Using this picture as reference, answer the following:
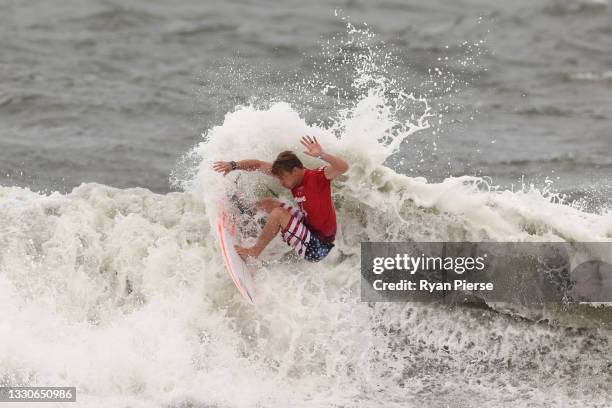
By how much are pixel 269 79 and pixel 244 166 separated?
8.79 m

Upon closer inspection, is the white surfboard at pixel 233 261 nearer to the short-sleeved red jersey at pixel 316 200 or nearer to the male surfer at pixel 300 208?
the male surfer at pixel 300 208

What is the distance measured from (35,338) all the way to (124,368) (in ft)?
2.97

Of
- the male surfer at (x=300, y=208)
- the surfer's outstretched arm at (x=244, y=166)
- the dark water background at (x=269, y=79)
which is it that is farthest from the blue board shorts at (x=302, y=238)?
the dark water background at (x=269, y=79)

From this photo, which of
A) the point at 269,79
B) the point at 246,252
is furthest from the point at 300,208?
the point at 269,79

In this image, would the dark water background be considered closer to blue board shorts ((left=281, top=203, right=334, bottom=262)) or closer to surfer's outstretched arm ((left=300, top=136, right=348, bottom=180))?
blue board shorts ((left=281, top=203, right=334, bottom=262))

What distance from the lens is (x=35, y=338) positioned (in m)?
7.55

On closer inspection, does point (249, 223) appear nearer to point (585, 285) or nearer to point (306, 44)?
point (585, 285)

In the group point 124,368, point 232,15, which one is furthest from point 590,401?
point 232,15

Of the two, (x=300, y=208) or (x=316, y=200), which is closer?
(x=316, y=200)

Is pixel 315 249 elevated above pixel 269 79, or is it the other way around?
pixel 269 79

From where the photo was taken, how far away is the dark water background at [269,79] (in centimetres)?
1306

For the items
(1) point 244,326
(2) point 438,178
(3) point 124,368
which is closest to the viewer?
(3) point 124,368

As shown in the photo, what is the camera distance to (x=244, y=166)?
7887 mm

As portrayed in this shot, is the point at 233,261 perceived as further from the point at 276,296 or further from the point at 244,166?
the point at 244,166
